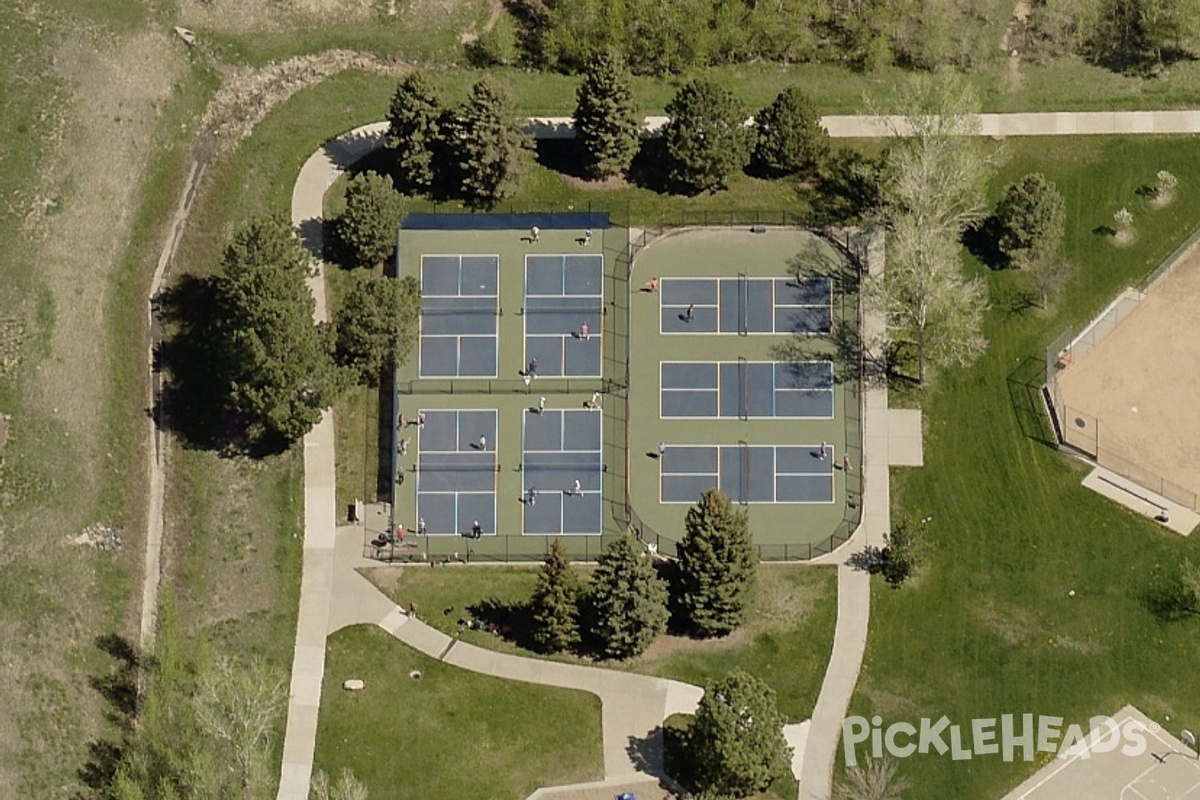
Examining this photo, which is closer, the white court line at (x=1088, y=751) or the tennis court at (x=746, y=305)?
the white court line at (x=1088, y=751)

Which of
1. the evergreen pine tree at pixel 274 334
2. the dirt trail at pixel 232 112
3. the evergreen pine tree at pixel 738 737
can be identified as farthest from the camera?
the dirt trail at pixel 232 112

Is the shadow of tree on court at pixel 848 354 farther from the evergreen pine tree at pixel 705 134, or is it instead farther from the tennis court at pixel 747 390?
the evergreen pine tree at pixel 705 134

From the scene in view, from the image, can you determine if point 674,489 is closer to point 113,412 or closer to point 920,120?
point 920,120

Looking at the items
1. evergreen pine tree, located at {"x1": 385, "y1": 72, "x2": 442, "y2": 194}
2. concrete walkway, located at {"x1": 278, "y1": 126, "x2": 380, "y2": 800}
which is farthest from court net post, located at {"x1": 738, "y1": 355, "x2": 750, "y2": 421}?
concrete walkway, located at {"x1": 278, "y1": 126, "x2": 380, "y2": 800}

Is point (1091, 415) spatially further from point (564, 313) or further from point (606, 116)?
point (606, 116)

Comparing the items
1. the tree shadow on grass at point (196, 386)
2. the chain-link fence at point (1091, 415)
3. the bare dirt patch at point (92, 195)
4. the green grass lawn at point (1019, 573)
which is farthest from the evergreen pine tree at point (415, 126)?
the chain-link fence at point (1091, 415)

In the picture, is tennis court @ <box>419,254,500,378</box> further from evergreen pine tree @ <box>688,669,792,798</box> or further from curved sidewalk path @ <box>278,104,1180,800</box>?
evergreen pine tree @ <box>688,669,792,798</box>
